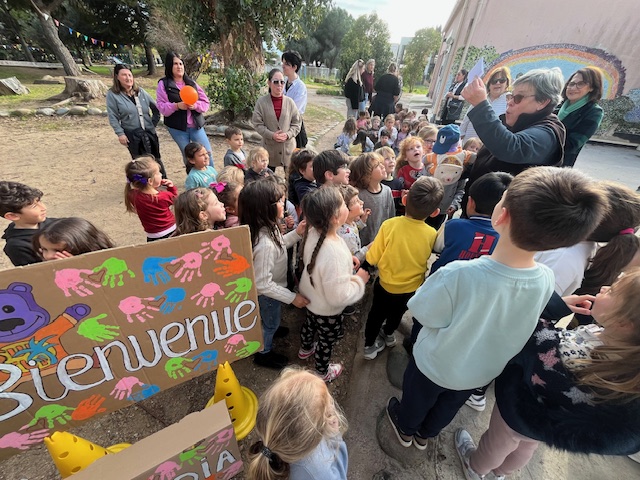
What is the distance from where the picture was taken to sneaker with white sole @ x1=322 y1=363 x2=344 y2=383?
85.1 inches

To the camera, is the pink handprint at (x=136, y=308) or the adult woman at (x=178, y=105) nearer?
the pink handprint at (x=136, y=308)

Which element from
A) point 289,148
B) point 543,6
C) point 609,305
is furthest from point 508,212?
point 543,6

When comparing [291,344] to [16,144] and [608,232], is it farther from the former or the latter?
[16,144]

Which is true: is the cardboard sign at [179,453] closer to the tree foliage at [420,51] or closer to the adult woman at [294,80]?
the adult woman at [294,80]

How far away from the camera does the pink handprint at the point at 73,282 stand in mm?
1113

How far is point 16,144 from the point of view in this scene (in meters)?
6.53

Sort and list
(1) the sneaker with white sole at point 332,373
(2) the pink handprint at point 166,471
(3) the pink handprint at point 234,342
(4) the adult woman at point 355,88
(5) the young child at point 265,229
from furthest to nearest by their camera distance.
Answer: (4) the adult woman at point 355,88 → (1) the sneaker with white sole at point 332,373 → (5) the young child at point 265,229 → (3) the pink handprint at point 234,342 → (2) the pink handprint at point 166,471

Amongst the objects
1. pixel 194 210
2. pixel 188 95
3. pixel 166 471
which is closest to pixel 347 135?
pixel 188 95

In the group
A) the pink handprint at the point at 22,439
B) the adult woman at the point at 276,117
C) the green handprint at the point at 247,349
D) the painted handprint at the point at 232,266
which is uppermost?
the adult woman at the point at 276,117

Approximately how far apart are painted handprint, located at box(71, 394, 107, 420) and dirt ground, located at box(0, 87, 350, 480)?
20.7 inches

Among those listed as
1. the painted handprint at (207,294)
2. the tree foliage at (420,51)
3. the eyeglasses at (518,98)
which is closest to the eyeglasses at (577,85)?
the eyeglasses at (518,98)

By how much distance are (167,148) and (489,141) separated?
23.5 feet

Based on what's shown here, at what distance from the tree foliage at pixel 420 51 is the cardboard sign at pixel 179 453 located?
37897 mm

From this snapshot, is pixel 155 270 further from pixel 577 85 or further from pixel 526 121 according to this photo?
pixel 577 85
